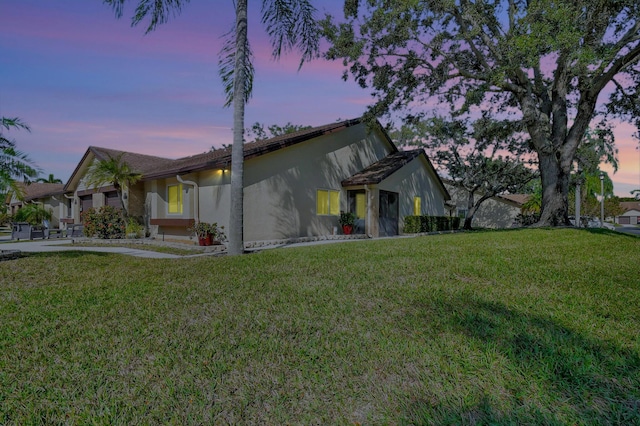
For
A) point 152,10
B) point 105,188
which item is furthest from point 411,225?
point 105,188

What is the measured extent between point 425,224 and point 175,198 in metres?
13.1

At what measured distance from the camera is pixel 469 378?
2.57m

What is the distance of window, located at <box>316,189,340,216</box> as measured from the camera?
15.0m

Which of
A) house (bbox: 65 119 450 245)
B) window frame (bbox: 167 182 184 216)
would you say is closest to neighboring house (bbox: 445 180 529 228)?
house (bbox: 65 119 450 245)

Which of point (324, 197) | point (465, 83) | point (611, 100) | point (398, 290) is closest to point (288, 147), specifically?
point (324, 197)

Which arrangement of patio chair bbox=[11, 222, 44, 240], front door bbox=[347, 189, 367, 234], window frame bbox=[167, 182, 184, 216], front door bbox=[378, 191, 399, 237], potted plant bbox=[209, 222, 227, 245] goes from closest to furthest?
potted plant bbox=[209, 222, 227, 245] < window frame bbox=[167, 182, 184, 216] < patio chair bbox=[11, 222, 44, 240] < front door bbox=[347, 189, 367, 234] < front door bbox=[378, 191, 399, 237]

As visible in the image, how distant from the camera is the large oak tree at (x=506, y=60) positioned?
11219 millimetres

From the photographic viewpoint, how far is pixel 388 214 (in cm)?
1756

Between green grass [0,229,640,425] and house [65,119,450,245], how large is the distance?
677 centimetres

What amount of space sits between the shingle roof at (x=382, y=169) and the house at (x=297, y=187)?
50 mm

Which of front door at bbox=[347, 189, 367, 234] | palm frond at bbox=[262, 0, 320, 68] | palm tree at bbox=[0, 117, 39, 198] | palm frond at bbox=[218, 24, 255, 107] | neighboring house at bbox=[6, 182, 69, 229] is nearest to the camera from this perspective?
palm tree at bbox=[0, 117, 39, 198]

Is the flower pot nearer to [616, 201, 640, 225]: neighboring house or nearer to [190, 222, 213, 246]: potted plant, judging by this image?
[190, 222, 213, 246]: potted plant

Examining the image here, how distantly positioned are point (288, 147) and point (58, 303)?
9940 mm

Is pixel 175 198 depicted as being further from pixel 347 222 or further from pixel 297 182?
pixel 347 222
